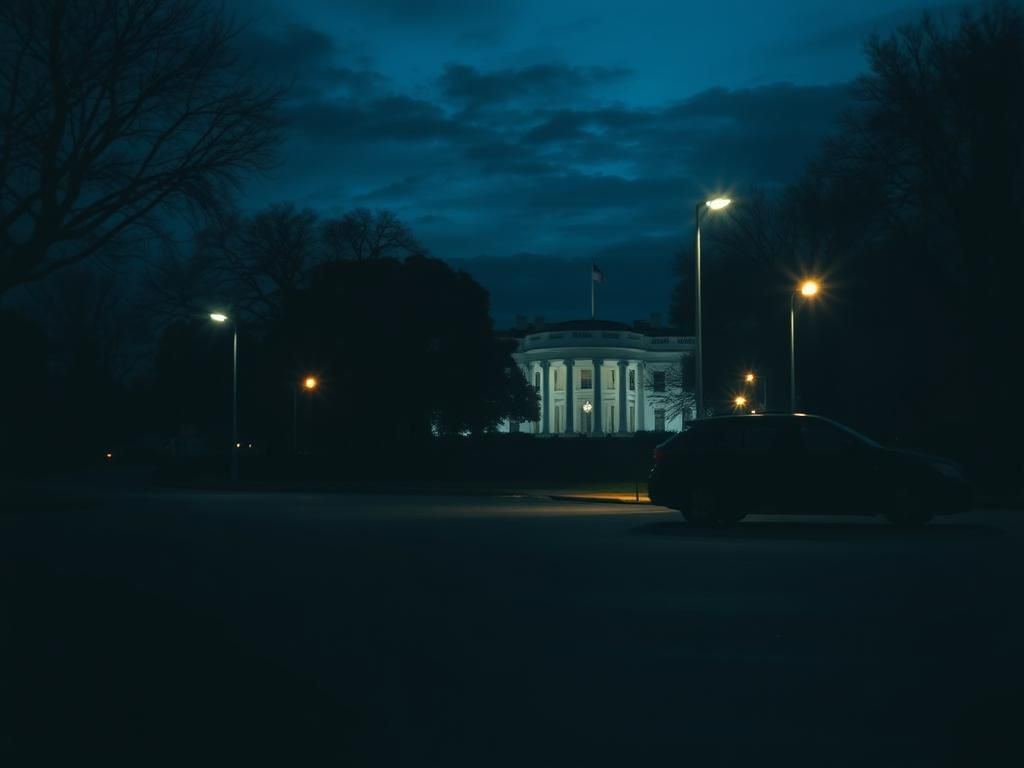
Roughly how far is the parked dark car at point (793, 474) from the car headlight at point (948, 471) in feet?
0.05

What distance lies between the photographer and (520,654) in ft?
30.2

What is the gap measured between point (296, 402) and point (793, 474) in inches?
1912

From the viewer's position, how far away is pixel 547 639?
9.88m

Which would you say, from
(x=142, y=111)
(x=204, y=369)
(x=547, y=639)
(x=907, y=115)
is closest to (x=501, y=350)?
(x=204, y=369)

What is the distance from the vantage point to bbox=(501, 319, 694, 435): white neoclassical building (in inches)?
4975

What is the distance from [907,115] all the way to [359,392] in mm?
33892

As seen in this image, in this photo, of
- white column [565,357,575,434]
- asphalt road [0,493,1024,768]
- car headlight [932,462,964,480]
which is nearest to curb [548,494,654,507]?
car headlight [932,462,964,480]

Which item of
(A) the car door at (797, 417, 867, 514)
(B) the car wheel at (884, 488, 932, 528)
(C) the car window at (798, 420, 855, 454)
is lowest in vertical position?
(B) the car wheel at (884, 488, 932, 528)

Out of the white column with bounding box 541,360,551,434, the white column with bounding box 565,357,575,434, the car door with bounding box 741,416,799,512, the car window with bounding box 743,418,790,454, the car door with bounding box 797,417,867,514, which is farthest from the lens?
the white column with bounding box 541,360,551,434

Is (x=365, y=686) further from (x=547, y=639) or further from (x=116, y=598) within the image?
(x=116, y=598)

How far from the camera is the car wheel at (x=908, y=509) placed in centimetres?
2034

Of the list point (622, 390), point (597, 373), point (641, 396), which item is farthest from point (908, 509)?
point (641, 396)

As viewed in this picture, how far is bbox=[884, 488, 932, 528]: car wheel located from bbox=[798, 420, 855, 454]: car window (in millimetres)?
1073

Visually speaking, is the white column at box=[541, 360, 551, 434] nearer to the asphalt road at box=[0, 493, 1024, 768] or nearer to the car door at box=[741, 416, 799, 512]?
the car door at box=[741, 416, 799, 512]
